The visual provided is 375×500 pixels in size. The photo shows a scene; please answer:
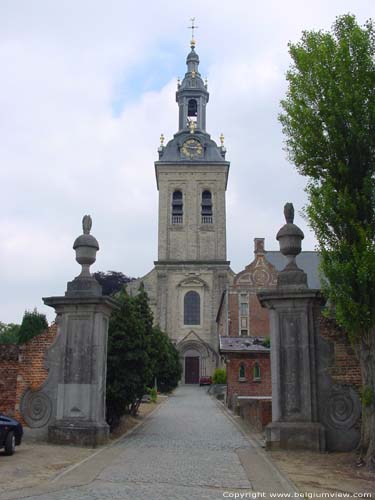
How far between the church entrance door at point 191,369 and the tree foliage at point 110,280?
1265cm

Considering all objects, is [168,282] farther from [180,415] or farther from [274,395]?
[274,395]

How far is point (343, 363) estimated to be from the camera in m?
12.9

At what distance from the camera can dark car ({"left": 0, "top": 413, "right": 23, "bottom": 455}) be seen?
451 inches

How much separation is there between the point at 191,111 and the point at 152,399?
4334 cm

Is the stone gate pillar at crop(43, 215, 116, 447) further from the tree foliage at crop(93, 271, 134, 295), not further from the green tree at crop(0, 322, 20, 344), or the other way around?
the green tree at crop(0, 322, 20, 344)

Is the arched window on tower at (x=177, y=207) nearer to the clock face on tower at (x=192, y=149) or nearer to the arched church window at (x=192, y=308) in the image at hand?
the clock face on tower at (x=192, y=149)

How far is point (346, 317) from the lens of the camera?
36.4ft

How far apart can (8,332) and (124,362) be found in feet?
255

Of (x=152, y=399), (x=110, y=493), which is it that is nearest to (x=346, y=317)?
(x=110, y=493)

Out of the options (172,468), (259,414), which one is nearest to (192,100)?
(259,414)

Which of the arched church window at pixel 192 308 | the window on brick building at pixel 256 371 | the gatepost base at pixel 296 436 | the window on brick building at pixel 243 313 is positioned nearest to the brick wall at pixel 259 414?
the gatepost base at pixel 296 436

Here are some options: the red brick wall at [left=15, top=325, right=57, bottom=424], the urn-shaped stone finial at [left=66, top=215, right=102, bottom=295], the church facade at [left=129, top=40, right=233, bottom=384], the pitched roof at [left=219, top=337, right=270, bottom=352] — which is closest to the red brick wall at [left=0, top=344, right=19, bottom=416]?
the red brick wall at [left=15, top=325, right=57, bottom=424]

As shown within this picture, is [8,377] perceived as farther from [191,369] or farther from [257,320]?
A: [191,369]

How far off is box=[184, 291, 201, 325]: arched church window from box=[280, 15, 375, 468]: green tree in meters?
48.4
